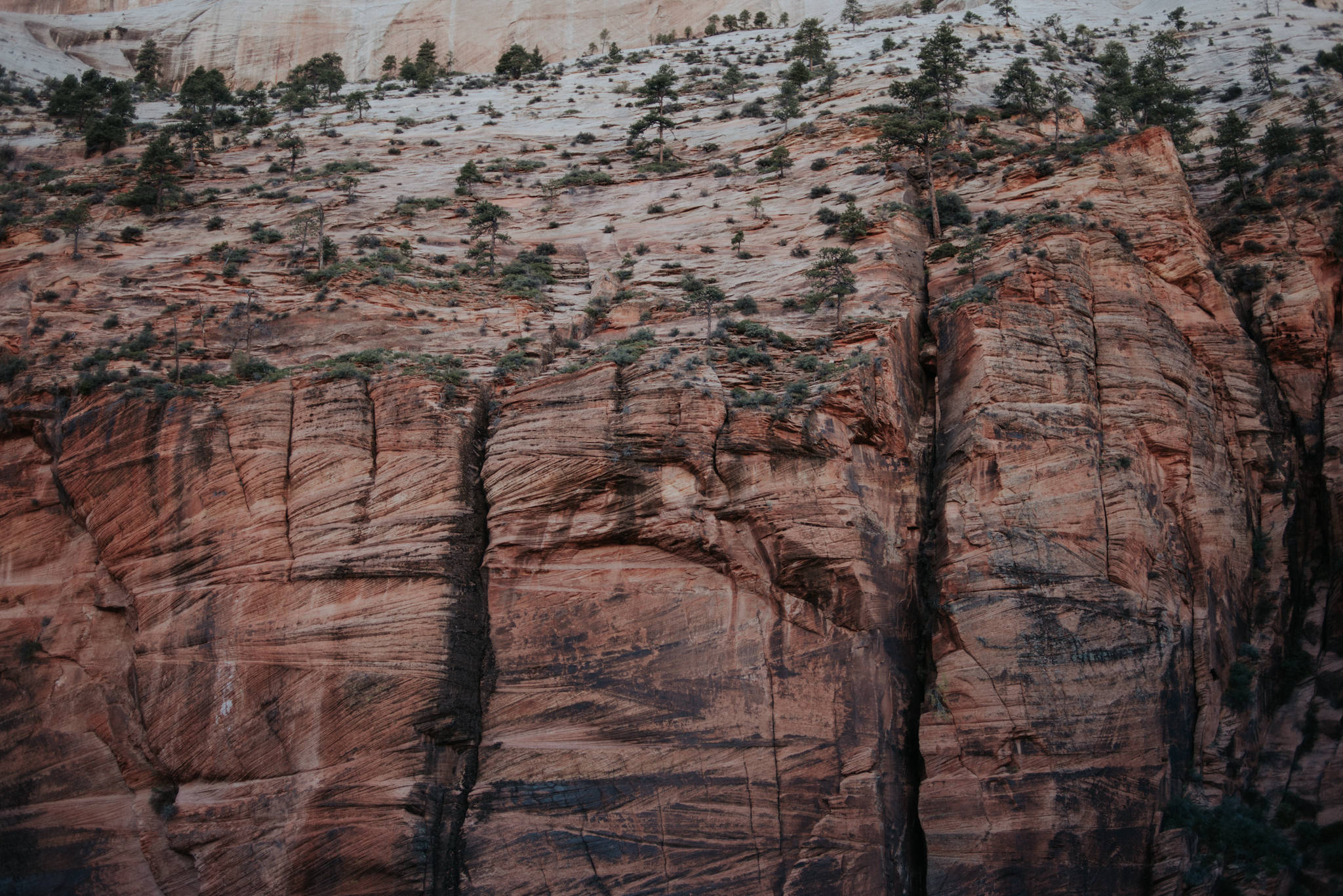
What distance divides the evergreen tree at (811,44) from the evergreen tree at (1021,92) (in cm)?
1543

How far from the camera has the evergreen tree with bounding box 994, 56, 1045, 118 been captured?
44.6m

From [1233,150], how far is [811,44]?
28.9 m

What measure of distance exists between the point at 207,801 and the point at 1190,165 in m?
41.8

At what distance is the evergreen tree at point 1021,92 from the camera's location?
44562 millimetres

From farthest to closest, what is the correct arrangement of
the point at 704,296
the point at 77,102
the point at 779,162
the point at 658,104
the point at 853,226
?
the point at 658,104 < the point at 77,102 < the point at 779,162 < the point at 853,226 < the point at 704,296

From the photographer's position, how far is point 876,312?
94.5 ft

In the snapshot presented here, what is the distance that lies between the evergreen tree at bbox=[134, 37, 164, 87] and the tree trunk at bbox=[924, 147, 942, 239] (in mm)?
59494

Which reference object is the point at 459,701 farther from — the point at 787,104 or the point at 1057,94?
the point at 1057,94

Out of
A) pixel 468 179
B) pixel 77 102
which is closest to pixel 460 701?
pixel 468 179

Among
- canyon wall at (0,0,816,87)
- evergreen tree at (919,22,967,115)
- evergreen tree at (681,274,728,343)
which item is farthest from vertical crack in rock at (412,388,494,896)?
canyon wall at (0,0,816,87)

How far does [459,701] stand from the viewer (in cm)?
2266

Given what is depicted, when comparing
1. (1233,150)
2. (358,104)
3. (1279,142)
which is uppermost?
(358,104)

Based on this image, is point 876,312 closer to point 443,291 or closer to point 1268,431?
point 1268,431

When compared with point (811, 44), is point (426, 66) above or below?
above
